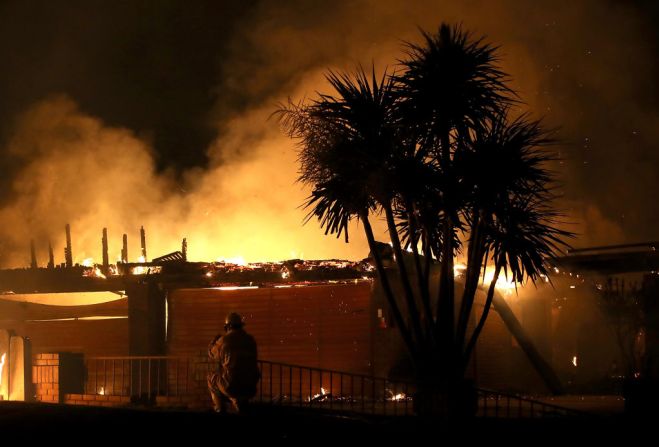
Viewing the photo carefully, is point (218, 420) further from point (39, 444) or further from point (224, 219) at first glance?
point (224, 219)

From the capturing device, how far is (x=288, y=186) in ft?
82.7

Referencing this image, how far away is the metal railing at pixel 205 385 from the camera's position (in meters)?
15.6

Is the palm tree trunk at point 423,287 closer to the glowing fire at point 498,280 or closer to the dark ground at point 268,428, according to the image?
the dark ground at point 268,428

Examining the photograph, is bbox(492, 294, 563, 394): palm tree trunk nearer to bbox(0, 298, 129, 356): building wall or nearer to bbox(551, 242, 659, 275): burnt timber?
bbox(551, 242, 659, 275): burnt timber

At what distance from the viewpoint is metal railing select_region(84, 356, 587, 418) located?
15634mm

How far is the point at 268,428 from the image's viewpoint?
10.1m

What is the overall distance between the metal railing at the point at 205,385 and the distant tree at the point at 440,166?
320 centimetres

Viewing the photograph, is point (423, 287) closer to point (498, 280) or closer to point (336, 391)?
point (336, 391)

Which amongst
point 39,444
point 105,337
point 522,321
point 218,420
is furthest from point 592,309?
point 39,444

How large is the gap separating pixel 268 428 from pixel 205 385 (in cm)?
691

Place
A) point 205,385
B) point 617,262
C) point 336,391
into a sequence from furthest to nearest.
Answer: point 617,262
point 336,391
point 205,385

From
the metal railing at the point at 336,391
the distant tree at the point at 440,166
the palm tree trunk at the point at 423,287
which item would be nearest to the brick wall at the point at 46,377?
the metal railing at the point at 336,391

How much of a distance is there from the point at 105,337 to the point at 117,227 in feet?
32.8

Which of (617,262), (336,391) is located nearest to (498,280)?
(617,262)
